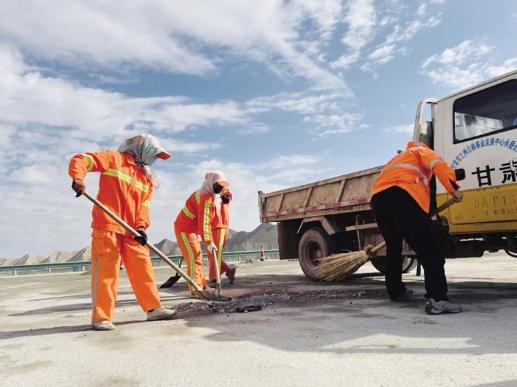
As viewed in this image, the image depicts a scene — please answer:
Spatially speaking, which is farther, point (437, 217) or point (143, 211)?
point (437, 217)

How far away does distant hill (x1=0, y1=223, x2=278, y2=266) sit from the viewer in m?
37.8

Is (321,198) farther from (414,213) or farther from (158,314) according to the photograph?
(158,314)

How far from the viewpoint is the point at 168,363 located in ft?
8.07

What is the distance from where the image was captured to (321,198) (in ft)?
22.9

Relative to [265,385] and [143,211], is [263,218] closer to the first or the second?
[143,211]

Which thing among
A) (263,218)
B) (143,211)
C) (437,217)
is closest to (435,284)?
(437,217)

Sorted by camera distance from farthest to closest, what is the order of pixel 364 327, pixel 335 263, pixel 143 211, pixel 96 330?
pixel 335 263 < pixel 143 211 < pixel 96 330 < pixel 364 327

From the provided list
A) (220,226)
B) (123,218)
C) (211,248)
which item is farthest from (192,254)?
(123,218)

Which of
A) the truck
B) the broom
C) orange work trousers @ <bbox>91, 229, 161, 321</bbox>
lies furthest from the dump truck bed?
orange work trousers @ <bbox>91, 229, 161, 321</bbox>

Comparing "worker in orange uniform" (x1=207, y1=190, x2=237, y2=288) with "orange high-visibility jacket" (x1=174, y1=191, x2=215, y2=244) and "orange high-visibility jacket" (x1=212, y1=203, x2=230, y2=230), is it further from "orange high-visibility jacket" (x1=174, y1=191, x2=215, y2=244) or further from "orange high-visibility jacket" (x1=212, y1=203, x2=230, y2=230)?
"orange high-visibility jacket" (x1=174, y1=191, x2=215, y2=244)

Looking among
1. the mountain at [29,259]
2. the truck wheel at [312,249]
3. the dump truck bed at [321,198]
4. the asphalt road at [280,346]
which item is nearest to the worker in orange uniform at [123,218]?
the asphalt road at [280,346]

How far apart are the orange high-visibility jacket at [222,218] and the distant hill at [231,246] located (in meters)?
29.8

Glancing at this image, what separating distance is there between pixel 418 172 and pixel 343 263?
251cm

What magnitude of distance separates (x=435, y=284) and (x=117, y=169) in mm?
2883
